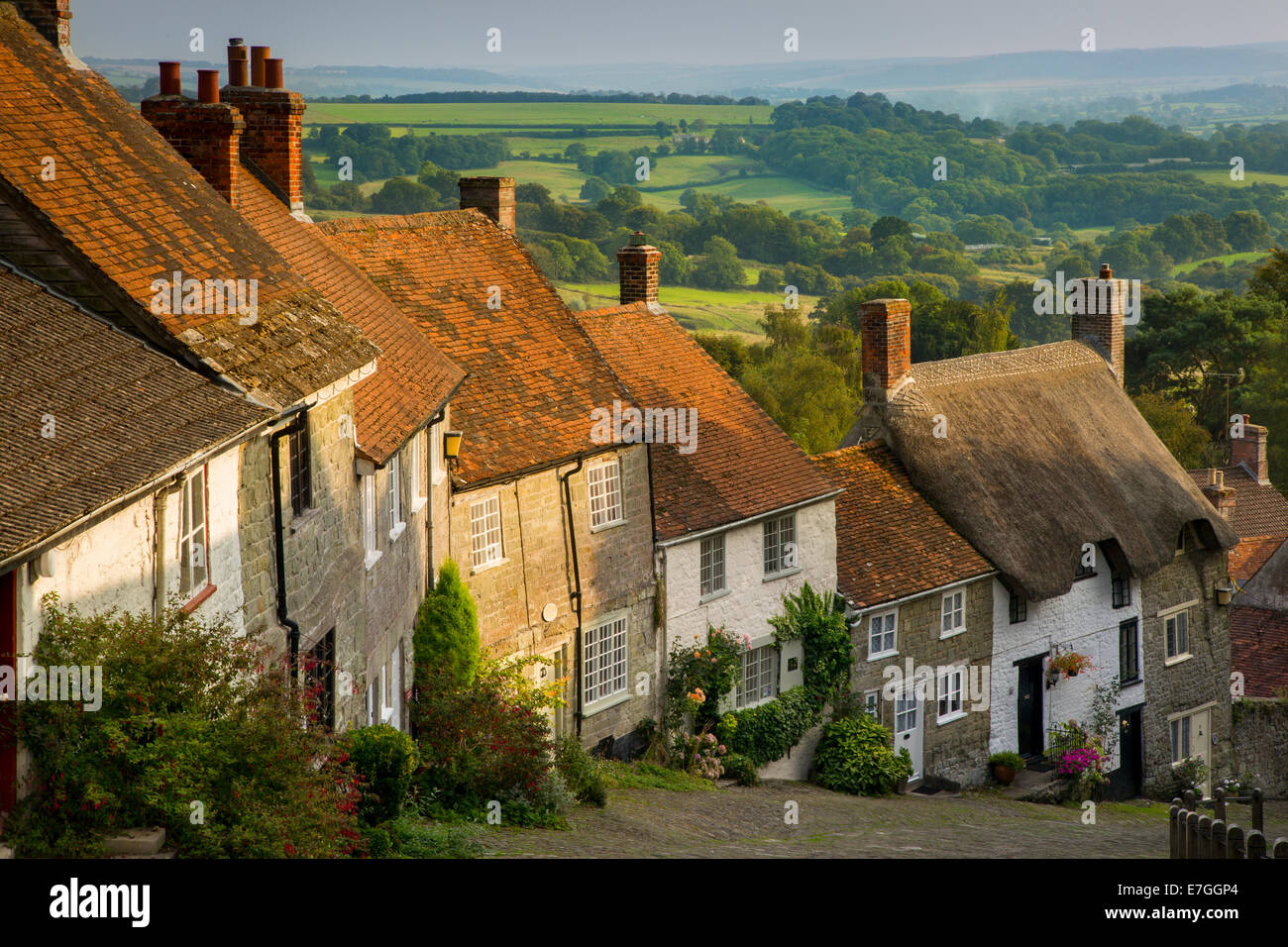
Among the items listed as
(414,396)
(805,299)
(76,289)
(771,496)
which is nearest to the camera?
(76,289)

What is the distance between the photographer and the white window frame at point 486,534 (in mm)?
21922

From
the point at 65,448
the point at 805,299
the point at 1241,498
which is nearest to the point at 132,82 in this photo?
the point at 1241,498

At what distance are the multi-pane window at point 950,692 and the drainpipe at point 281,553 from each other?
18384 millimetres

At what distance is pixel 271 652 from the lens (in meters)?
13.6

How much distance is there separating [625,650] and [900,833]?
615 centimetres

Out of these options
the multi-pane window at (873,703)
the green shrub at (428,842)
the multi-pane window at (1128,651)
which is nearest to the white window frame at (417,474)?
the green shrub at (428,842)

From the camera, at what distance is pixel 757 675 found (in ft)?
89.5

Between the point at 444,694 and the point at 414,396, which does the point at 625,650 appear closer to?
the point at 444,694

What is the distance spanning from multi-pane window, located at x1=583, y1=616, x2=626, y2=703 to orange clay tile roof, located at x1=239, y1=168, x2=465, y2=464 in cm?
589

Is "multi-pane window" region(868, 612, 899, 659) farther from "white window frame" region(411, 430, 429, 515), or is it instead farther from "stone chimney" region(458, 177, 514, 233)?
"white window frame" region(411, 430, 429, 515)

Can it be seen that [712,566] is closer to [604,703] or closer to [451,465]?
[604,703]

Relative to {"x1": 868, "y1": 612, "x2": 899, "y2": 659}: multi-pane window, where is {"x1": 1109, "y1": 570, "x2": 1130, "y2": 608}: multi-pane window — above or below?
above

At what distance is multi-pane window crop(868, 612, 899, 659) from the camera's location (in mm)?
28625

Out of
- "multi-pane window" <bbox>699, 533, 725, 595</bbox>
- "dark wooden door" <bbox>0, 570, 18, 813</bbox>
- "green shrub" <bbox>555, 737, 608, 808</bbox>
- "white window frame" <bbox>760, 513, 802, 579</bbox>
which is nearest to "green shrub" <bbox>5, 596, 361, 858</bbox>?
"dark wooden door" <bbox>0, 570, 18, 813</bbox>
